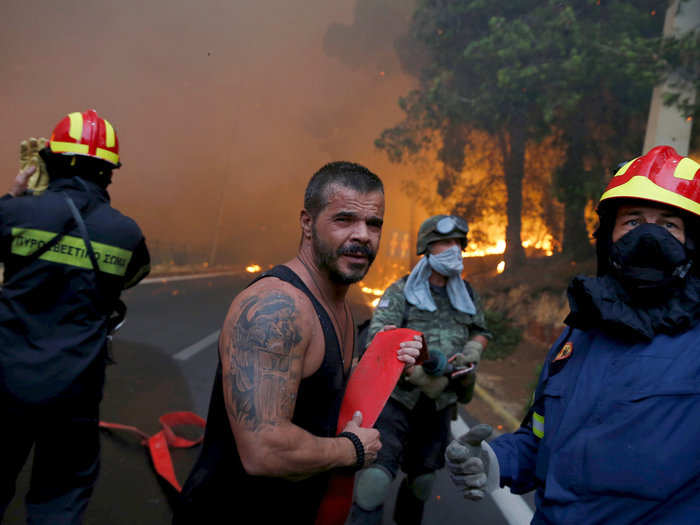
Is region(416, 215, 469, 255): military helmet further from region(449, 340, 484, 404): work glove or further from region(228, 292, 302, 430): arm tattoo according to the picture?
region(228, 292, 302, 430): arm tattoo

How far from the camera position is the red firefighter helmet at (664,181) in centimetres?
167

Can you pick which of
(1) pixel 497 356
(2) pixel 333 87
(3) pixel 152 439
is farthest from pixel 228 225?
(3) pixel 152 439

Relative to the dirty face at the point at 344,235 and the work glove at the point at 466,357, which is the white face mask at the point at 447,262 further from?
the dirty face at the point at 344,235

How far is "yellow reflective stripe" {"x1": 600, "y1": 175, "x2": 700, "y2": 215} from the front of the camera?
1.66 m

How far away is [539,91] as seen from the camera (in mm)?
9188

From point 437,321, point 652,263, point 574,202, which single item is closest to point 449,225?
point 437,321

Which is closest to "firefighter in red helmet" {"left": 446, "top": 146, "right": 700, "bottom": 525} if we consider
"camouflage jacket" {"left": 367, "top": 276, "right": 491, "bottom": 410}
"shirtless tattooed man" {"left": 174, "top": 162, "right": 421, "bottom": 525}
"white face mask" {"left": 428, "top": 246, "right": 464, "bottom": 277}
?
"shirtless tattooed man" {"left": 174, "top": 162, "right": 421, "bottom": 525}

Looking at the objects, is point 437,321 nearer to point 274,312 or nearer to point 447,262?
point 447,262

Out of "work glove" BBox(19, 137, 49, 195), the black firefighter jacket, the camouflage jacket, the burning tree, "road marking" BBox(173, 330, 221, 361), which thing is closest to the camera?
the black firefighter jacket

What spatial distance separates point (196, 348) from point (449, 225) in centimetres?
525

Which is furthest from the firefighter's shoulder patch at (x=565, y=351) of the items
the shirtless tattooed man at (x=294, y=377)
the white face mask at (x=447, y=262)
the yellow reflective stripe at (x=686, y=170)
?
the white face mask at (x=447, y=262)

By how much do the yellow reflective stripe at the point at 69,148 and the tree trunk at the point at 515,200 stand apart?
11180mm

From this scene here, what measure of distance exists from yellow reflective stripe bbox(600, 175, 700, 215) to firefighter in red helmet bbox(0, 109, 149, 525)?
2460 mm

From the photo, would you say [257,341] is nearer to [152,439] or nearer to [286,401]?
[286,401]
